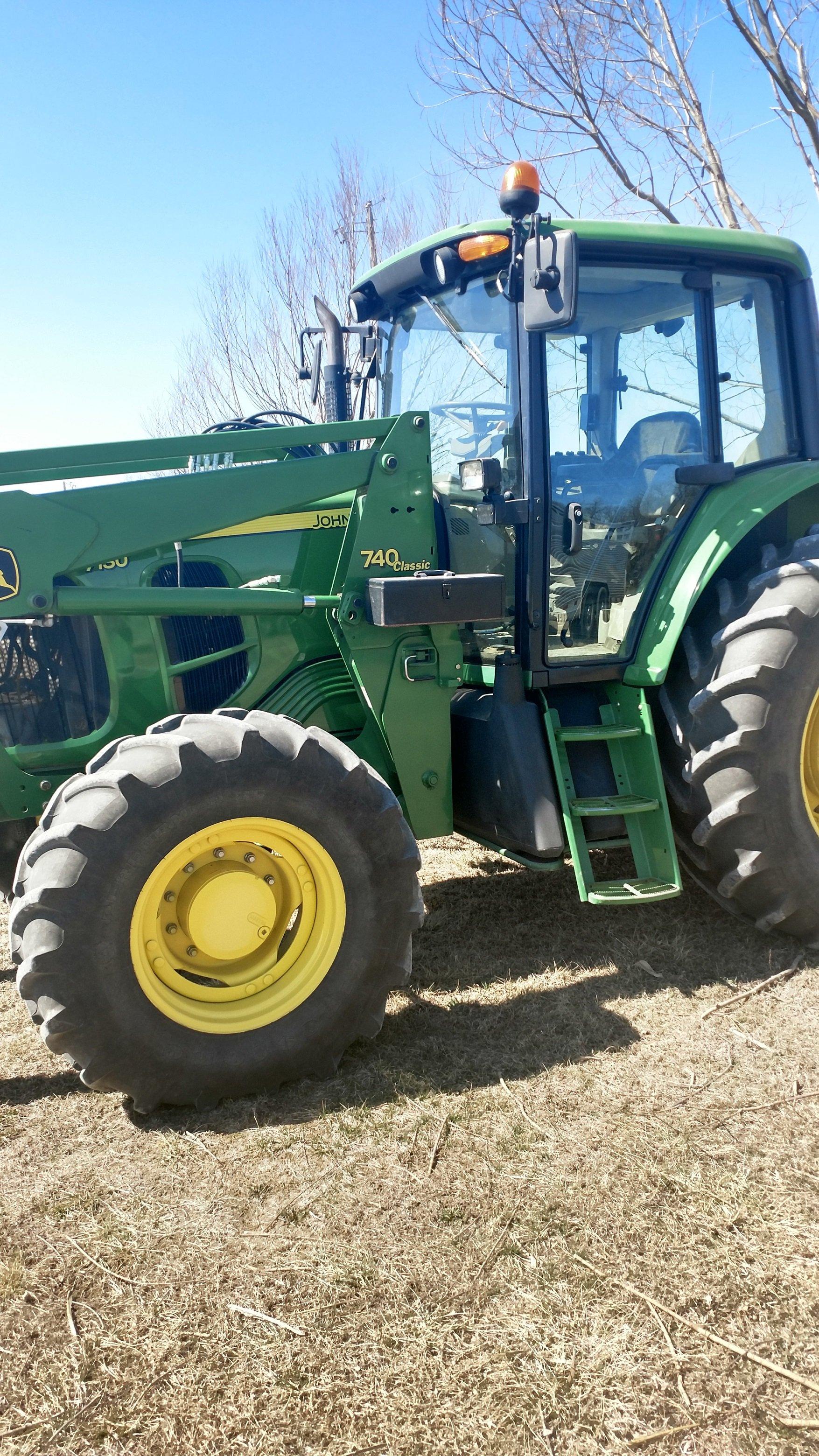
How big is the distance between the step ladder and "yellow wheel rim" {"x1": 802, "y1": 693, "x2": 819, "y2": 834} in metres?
0.52

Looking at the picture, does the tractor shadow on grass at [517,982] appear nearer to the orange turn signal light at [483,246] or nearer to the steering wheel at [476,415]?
the steering wheel at [476,415]

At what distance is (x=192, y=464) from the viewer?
3.98 meters

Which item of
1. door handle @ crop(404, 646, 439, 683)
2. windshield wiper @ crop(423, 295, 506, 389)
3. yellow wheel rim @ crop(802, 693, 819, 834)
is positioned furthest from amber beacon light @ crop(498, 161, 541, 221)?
yellow wheel rim @ crop(802, 693, 819, 834)

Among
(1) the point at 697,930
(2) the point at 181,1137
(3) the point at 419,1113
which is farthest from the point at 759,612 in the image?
(2) the point at 181,1137

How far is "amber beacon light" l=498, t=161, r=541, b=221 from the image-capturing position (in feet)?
11.1

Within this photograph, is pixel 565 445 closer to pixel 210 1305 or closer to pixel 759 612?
pixel 759 612

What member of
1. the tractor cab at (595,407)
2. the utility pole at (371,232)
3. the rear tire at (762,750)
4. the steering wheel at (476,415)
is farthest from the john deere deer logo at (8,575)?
the utility pole at (371,232)

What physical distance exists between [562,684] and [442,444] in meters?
1.00

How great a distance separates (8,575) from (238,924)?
1260mm

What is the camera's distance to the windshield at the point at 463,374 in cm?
369

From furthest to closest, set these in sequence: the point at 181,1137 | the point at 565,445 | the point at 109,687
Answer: the point at 565,445, the point at 109,687, the point at 181,1137

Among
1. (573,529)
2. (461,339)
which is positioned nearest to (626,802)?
(573,529)

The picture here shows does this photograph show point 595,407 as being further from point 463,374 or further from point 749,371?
point 749,371

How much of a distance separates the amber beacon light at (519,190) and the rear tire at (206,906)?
1.83 meters
